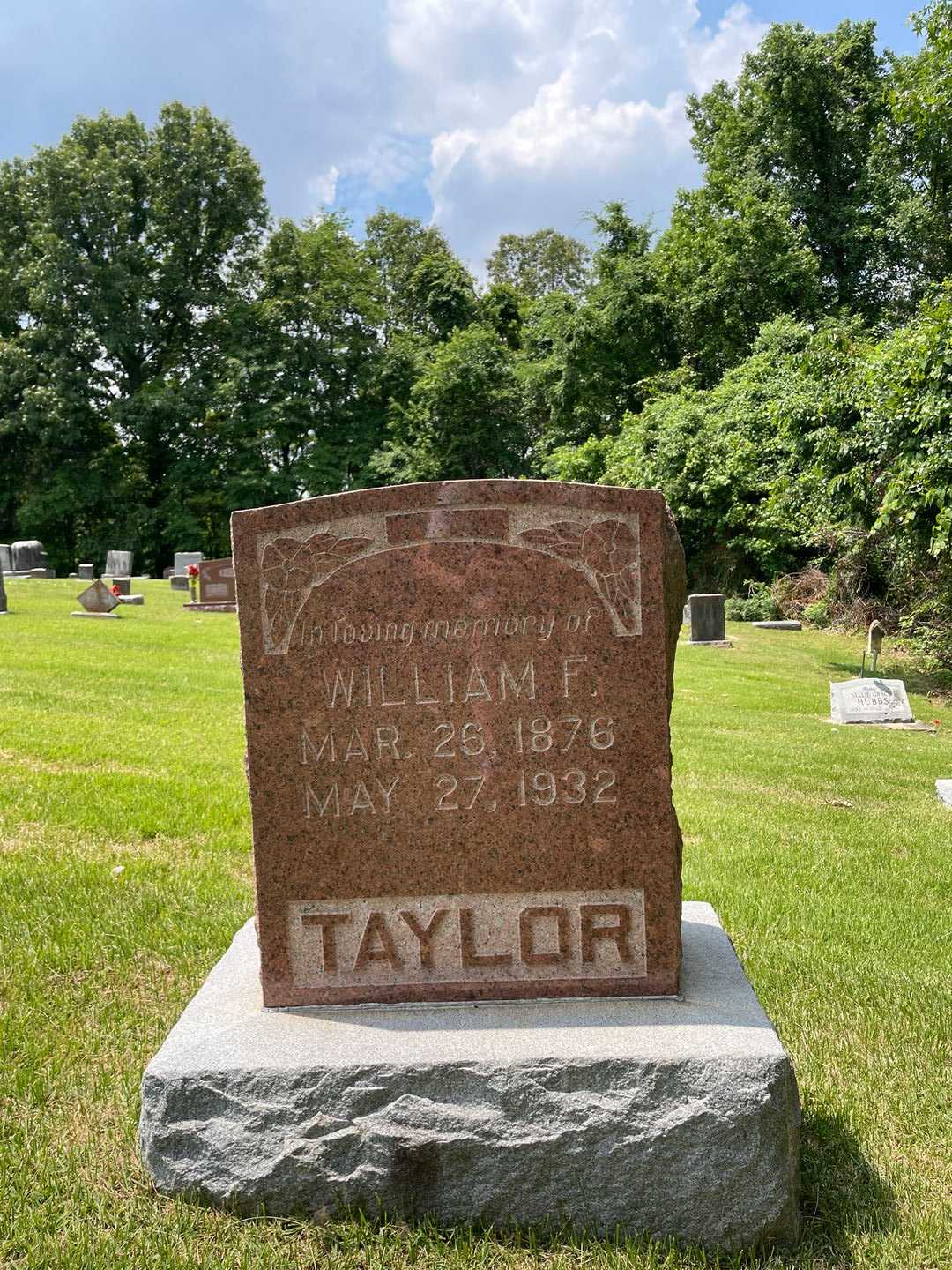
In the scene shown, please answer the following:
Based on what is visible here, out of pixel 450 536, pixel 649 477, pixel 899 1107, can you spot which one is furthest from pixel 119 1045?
pixel 649 477

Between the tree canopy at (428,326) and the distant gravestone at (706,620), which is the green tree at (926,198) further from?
the distant gravestone at (706,620)

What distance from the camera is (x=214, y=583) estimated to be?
21.5 meters

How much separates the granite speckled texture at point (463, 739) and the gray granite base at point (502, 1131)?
0.35m

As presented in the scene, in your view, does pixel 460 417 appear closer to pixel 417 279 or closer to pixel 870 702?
pixel 417 279

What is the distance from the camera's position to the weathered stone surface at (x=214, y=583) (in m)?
21.3

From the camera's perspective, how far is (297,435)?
3862cm

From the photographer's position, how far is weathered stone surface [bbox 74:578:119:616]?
1859cm

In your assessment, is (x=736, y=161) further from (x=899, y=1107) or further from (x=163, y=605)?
(x=899, y=1107)

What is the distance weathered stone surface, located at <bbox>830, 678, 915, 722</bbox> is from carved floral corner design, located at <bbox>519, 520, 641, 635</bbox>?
9318 millimetres

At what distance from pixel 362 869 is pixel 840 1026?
6.52 ft

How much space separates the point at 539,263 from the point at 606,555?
154 feet

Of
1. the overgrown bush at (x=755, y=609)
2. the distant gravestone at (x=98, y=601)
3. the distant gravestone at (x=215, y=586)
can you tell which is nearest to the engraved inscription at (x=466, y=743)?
the distant gravestone at (x=98, y=601)

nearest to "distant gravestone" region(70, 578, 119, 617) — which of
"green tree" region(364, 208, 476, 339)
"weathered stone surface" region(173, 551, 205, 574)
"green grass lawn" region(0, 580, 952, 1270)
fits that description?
"green grass lawn" region(0, 580, 952, 1270)

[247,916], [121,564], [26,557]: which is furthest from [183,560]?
[247,916]
